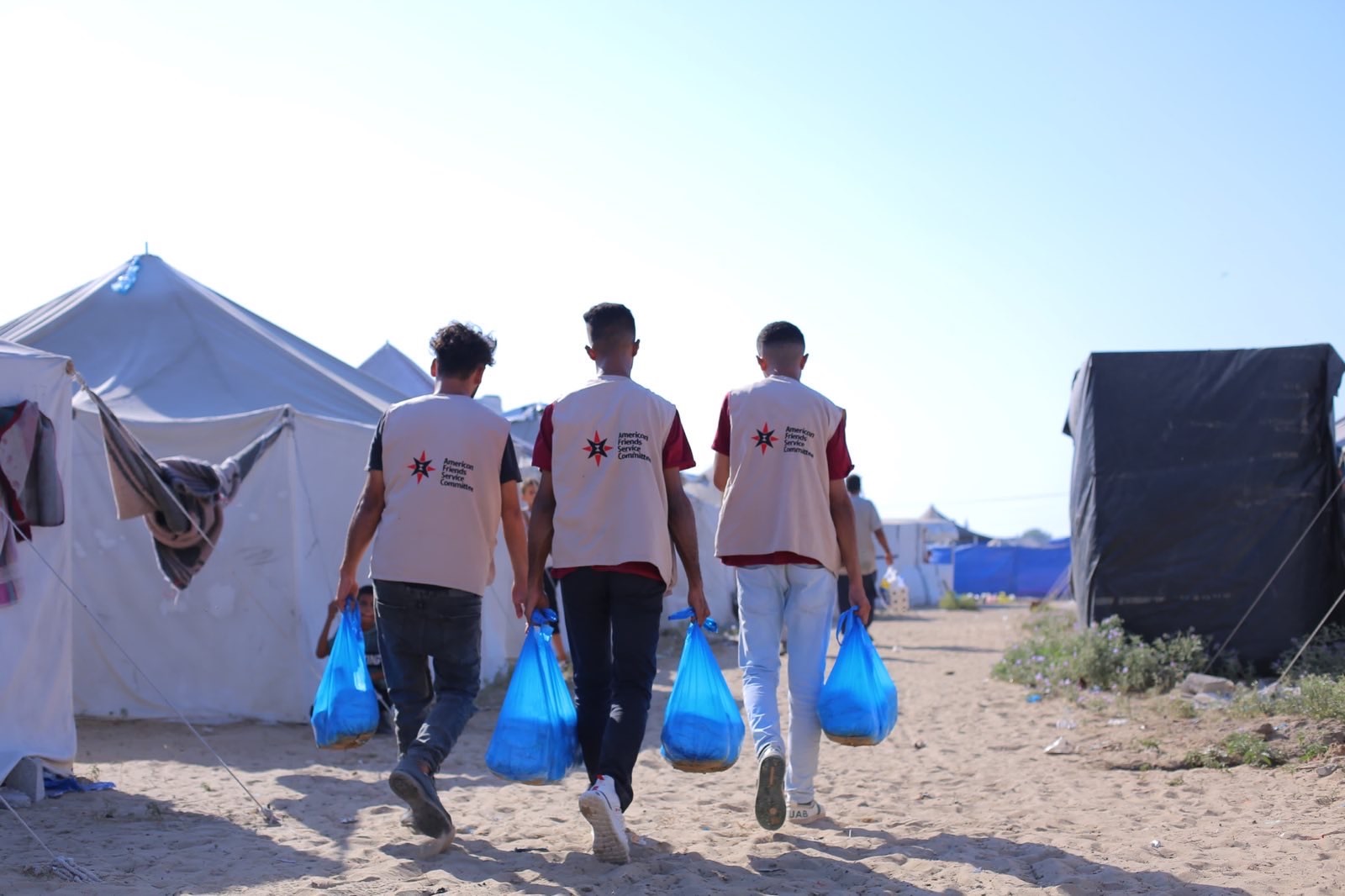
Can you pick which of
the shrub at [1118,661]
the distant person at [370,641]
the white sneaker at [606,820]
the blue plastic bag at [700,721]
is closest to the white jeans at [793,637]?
the blue plastic bag at [700,721]

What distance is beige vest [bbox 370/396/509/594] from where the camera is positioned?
161 inches

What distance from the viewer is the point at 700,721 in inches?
157

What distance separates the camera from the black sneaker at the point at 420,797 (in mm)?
3785

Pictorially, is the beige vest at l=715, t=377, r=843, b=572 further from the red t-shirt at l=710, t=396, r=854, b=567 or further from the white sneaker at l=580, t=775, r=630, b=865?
the white sneaker at l=580, t=775, r=630, b=865

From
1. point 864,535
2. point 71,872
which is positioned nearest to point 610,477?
point 71,872

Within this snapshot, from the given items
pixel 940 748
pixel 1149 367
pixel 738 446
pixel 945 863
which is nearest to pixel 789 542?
pixel 738 446

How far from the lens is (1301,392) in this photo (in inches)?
331

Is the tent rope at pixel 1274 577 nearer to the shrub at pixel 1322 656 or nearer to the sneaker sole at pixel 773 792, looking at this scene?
the shrub at pixel 1322 656

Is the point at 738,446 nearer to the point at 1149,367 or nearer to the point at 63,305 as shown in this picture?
the point at 1149,367

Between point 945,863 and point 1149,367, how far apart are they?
5.86 meters

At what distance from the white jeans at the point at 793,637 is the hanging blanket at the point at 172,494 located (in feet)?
11.4

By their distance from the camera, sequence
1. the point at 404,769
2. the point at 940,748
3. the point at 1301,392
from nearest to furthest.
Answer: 1. the point at 404,769
2. the point at 940,748
3. the point at 1301,392

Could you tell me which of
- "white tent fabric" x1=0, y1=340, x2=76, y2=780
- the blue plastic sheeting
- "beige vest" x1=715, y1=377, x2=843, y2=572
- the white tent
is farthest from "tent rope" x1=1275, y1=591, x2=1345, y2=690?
the blue plastic sheeting

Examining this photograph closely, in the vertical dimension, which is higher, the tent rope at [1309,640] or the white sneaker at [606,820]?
the tent rope at [1309,640]
